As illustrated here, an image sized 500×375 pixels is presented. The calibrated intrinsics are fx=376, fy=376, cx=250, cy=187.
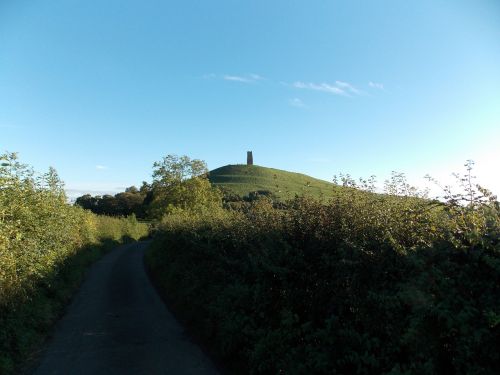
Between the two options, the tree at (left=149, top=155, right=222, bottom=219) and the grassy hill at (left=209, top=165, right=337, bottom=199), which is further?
the grassy hill at (left=209, top=165, right=337, bottom=199)

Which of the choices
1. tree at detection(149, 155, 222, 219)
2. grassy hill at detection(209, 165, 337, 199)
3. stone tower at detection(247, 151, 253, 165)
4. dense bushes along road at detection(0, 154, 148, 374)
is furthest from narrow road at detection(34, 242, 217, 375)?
stone tower at detection(247, 151, 253, 165)

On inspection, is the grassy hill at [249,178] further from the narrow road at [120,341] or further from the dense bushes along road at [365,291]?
the dense bushes along road at [365,291]

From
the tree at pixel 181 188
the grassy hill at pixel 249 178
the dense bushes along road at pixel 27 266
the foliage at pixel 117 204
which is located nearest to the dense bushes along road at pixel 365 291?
the dense bushes along road at pixel 27 266

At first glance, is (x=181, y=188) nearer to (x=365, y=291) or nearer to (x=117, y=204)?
(x=365, y=291)

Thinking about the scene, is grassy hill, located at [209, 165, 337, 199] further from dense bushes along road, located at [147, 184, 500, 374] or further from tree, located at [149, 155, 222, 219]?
dense bushes along road, located at [147, 184, 500, 374]

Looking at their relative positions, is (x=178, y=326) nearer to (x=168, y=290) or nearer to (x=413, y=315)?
(x=168, y=290)

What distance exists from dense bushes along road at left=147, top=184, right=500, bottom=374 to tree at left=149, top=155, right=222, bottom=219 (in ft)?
91.5

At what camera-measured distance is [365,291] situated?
181 inches

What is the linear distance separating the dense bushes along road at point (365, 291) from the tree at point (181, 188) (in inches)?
1098

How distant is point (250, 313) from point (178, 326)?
3.53m

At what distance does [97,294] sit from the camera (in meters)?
14.2

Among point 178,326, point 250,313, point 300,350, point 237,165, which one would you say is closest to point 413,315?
point 300,350

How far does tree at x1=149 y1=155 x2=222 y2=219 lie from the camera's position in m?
37.9

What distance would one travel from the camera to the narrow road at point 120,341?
23.3 ft
